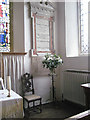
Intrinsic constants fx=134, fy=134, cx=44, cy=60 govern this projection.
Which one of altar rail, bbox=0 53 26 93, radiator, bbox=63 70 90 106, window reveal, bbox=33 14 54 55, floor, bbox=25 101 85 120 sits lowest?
floor, bbox=25 101 85 120

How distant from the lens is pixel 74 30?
146 inches

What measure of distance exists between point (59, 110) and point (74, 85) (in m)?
0.69

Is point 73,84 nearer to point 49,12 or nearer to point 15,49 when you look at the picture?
point 15,49

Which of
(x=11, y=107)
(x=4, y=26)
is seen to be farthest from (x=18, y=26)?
(x=11, y=107)

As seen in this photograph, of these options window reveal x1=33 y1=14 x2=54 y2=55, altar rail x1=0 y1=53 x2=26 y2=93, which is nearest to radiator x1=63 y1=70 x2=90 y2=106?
window reveal x1=33 y1=14 x2=54 y2=55

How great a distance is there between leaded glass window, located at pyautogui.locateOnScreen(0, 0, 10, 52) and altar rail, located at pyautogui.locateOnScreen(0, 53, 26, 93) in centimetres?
29

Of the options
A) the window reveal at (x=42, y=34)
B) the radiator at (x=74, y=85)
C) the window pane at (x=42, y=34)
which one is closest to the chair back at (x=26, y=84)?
the window reveal at (x=42, y=34)

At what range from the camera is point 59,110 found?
124 inches

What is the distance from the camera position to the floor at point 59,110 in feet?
9.29

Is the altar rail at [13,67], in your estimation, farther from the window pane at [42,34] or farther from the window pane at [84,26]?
the window pane at [84,26]

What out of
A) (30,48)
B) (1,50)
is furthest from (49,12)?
(1,50)

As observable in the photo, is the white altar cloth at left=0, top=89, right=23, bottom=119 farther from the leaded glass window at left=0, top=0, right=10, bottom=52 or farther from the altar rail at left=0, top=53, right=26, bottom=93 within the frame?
the leaded glass window at left=0, top=0, right=10, bottom=52

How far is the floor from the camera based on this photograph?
2832 millimetres

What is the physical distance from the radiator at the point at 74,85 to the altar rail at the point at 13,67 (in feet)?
3.90
